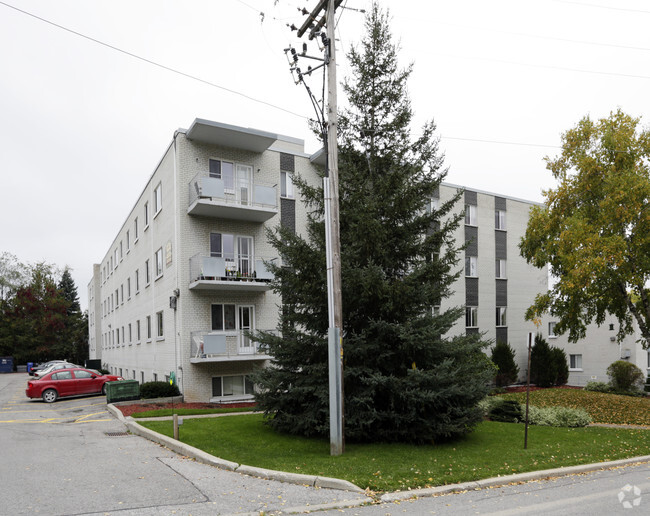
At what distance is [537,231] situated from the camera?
879 inches

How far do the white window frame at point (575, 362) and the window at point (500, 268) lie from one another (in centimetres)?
917

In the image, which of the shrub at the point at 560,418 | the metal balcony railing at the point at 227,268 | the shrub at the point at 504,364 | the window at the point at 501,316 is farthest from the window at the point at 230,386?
the window at the point at 501,316

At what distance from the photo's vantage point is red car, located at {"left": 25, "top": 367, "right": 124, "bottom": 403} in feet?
71.8

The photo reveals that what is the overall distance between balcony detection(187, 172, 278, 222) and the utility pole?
29.9 ft

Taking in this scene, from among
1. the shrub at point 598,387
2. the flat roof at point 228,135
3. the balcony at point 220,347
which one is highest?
the flat roof at point 228,135

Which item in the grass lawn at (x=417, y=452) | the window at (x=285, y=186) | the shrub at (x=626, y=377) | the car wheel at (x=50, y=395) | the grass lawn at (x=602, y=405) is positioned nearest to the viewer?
the grass lawn at (x=417, y=452)

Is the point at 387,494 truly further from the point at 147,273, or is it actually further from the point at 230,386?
the point at 147,273

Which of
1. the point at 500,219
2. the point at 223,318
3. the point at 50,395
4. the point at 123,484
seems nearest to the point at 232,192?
the point at 223,318

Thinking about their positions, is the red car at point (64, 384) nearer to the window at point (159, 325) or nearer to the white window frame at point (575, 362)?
the window at point (159, 325)

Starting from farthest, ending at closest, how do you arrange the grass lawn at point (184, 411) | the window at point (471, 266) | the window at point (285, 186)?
the window at point (471, 266), the window at point (285, 186), the grass lawn at point (184, 411)

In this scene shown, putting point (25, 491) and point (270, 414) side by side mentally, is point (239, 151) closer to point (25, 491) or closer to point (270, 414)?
point (270, 414)

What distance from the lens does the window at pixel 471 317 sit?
30378mm

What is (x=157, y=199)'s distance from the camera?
24766 millimetres

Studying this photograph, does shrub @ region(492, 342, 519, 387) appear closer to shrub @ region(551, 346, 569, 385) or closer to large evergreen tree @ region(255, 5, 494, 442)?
shrub @ region(551, 346, 569, 385)
